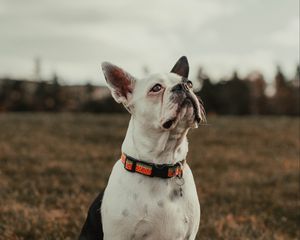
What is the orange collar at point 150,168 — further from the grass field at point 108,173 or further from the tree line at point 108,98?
the tree line at point 108,98

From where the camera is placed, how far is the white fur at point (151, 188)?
476cm

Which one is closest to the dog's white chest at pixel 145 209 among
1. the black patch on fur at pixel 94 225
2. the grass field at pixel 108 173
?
the black patch on fur at pixel 94 225

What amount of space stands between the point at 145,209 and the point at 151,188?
7.8 inches

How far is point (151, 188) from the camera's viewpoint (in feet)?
15.8

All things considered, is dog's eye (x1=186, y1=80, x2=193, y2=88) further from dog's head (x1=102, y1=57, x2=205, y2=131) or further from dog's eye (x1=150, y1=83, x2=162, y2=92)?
dog's eye (x1=150, y1=83, x2=162, y2=92)

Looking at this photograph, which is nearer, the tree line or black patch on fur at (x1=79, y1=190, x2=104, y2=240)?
black patch on fur at (x1=79, y1=190, x2=104, y2=240)

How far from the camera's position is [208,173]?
13.6 metres

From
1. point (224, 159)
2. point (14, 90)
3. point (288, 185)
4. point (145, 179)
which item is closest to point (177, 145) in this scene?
point (145, 179)

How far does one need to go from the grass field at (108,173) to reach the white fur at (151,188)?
2306 millimetres

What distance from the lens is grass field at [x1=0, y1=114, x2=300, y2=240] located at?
768 centimetres

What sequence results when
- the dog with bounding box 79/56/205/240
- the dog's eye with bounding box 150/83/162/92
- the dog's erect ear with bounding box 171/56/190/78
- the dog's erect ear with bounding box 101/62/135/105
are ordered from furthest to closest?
the dog's erect ear with bounding box 171/56/190/78 → the dog's erect ear with bounding box 101/62/135/105 → the dog's eye with bounding box 150/83/162/92 → the dog with bounding box 79/56/205/240

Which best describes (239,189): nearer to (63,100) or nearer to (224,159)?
(224,159)

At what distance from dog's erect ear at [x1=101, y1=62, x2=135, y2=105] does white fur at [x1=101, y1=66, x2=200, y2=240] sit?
208mm

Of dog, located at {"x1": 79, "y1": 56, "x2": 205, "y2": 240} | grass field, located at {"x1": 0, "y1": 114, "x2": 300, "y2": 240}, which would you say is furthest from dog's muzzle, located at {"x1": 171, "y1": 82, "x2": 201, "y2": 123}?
grass field, located at {"x1": 0, "y1": 114, "x2": 300, "y2": 240}
